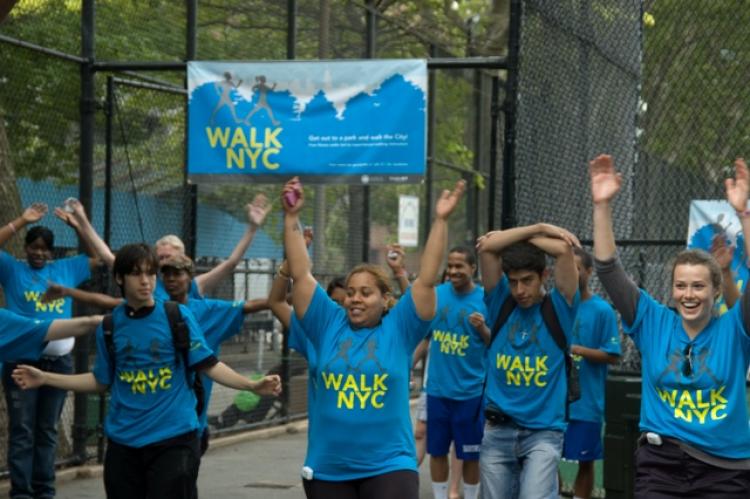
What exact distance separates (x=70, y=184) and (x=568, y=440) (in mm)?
4645

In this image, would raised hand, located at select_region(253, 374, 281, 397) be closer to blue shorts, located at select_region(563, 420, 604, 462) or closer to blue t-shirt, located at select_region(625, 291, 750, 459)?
blue t-shirt, located at select_region(625, 291, 750, 459)

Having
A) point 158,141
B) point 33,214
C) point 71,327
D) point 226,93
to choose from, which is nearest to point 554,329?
point 71,327

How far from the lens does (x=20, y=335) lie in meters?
7.31

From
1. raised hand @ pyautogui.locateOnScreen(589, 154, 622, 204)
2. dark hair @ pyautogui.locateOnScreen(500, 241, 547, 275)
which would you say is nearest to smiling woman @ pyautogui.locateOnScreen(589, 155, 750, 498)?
raised hand @ pyautogui.locateOnScreen(589, 154, 622, 204)

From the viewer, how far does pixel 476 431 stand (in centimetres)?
1029

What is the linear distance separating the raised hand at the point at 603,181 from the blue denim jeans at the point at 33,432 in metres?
4.63

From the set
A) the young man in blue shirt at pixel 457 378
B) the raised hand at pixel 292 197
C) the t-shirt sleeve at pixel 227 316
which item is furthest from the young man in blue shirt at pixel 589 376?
the raised hand at pixel 292 197

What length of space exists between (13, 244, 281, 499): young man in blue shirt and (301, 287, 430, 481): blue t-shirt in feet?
2.37

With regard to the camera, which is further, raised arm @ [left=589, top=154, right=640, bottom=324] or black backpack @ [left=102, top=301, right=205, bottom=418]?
black backpack @ [left=102, top=301, right=205, bottom=418]

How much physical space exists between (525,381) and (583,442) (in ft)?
8.04

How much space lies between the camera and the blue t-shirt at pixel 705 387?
6223mm

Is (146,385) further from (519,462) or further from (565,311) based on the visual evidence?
(565,311)

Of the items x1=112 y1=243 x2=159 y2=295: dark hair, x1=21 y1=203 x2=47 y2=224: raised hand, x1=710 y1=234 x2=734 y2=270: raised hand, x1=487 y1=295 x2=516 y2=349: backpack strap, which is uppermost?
x1=21 y1=203 x2=47 y2=224: raised hand

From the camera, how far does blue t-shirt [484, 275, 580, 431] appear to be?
24.6 ft
